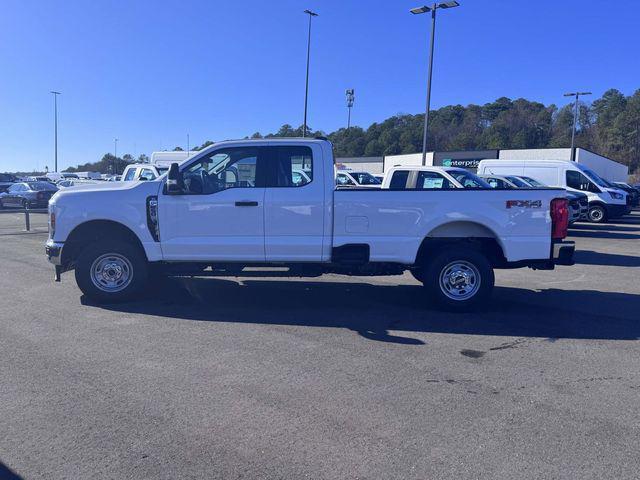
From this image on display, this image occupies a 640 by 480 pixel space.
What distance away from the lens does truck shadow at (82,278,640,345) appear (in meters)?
6.75

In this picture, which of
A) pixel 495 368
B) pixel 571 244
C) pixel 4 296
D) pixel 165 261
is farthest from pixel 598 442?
pixel 4 296

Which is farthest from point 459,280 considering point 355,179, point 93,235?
point 355,179

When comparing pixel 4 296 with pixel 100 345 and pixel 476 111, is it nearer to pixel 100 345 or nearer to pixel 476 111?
pixel 100 345

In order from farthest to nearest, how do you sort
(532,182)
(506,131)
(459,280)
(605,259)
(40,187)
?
(506,131), (40,187), (532,182), (605,259), (459,280)

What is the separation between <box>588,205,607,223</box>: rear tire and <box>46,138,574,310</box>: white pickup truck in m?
16.0

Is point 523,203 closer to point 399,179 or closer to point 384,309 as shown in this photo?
point 384,309

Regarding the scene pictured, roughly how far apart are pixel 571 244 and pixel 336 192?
328 cm

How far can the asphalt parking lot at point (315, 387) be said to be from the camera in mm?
3639

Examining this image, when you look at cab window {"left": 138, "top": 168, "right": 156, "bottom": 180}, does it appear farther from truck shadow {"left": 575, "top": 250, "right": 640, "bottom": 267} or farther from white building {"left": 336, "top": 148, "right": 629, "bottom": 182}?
white building {"left": 336, "top": 148, "right": 629, "bottom": 182}

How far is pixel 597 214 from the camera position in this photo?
71.4 ft

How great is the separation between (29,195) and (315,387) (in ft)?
89.1

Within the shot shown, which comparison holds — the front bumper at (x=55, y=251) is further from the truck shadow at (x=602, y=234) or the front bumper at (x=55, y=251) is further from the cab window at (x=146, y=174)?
the truck shadow at (x=602, y=234)

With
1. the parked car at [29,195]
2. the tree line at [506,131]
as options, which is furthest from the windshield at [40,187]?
the tree line at [506,131]

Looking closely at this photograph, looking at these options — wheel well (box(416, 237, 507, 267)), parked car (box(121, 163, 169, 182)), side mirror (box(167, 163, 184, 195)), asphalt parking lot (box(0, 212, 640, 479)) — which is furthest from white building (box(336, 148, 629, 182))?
asphalt parking lot (box(0, 212, 640, 479))
